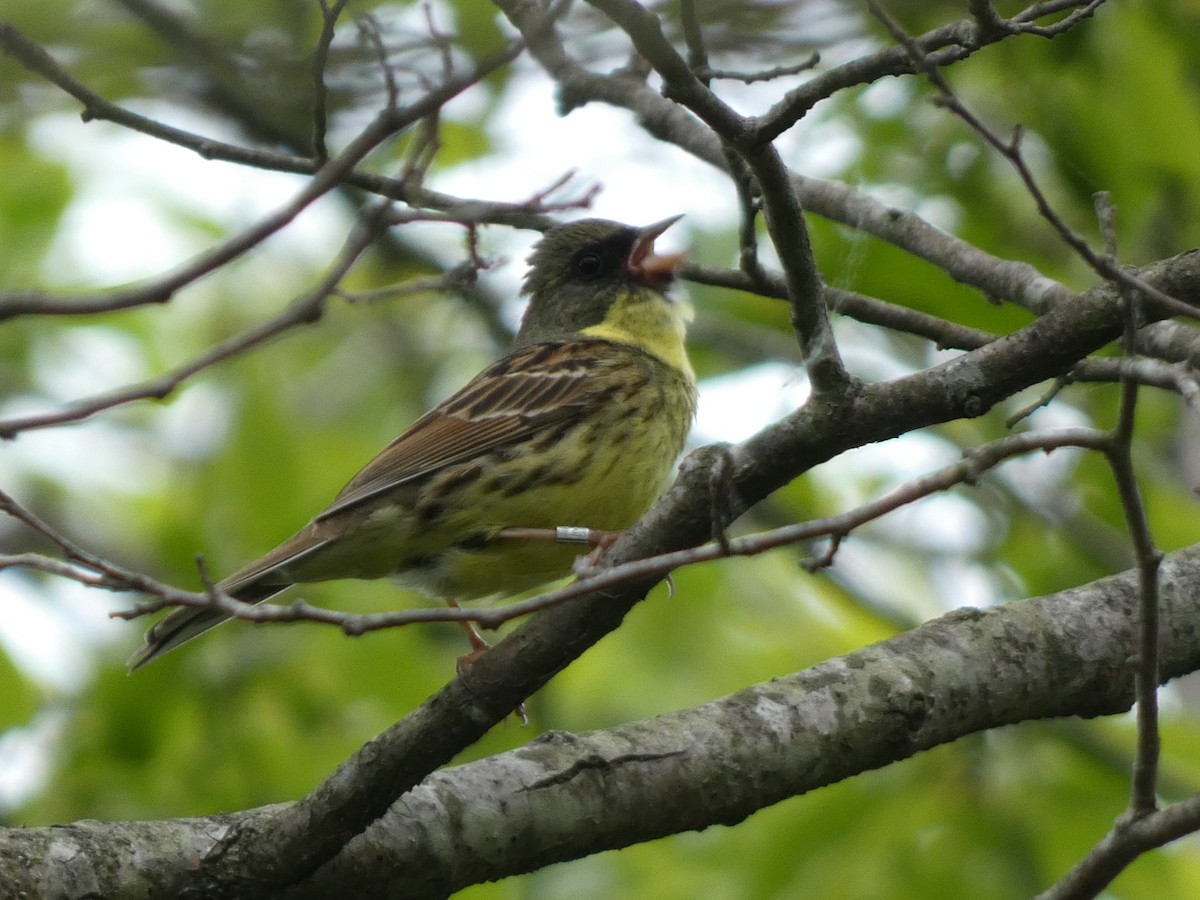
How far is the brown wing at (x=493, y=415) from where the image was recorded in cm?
641

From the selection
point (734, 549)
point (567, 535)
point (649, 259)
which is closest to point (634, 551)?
point (734, 549)

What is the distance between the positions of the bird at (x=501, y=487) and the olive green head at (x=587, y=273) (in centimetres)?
64

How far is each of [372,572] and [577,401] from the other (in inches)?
45.7

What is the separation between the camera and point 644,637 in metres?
9.38

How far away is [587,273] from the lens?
26.2ft

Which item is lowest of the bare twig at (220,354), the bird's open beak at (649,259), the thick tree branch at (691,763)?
the thick tree branch at (691,763)

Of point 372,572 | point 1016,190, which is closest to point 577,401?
point 372,572

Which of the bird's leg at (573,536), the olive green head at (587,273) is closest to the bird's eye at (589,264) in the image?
the olive green head at (587,273)

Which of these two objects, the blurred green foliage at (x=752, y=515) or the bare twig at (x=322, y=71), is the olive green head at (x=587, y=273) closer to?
the blurred green foliage at (x=752, y=515)

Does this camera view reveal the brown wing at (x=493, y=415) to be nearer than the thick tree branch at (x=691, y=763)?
No

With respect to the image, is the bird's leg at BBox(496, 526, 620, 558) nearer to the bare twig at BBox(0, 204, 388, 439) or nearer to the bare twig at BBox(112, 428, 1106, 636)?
the bare twig at BBox(112, 428, 1106, 636)

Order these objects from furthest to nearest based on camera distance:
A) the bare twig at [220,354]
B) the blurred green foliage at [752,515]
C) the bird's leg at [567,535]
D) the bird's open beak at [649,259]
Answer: the bird's open beak at [649,259]
the blurred green foliage at [752,515]
the bird's leg at [567,535]
the bare twig at [220,354]

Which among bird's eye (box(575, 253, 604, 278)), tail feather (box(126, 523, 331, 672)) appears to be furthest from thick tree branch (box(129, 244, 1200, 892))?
bird's eye (box(575, 253, 604, 278))

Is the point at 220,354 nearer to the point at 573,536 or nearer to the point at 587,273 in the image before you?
the point at 573,536
